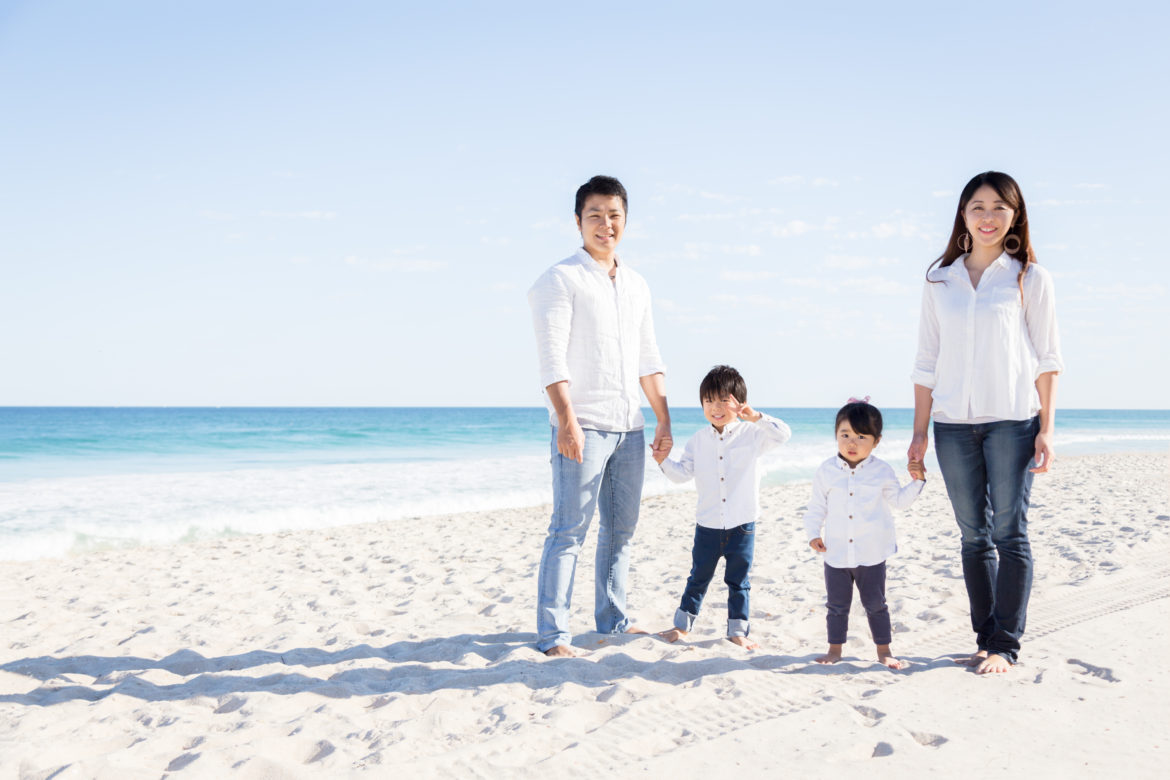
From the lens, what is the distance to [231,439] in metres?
26.5

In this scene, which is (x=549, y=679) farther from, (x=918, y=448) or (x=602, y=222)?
(x=602, y=222)

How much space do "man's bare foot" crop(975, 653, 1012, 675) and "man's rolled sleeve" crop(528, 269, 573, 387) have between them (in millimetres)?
2000

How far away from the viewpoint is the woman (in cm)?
293

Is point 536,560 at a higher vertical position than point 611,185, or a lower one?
lower

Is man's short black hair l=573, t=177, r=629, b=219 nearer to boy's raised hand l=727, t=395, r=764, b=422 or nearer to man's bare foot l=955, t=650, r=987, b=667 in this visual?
boy's raised hand l=727, t=395, r=764, b=422

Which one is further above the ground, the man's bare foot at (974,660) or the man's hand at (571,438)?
the man's hand at (571,438)

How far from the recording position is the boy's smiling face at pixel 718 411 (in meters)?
3.49

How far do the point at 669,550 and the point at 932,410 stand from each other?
3515 mm

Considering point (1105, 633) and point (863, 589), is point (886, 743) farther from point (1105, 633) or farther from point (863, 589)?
point (1105, 633)

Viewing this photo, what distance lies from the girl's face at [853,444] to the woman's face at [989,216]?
2.93ft

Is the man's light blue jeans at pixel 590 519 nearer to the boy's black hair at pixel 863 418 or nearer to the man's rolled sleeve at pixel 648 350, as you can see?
the man's rolled sleeve at pixel 648 350

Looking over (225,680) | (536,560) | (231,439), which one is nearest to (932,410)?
(225,680)

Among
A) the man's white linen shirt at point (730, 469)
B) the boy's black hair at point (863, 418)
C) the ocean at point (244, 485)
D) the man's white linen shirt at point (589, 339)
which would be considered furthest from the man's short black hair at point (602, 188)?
the ocean at point (244, 485)

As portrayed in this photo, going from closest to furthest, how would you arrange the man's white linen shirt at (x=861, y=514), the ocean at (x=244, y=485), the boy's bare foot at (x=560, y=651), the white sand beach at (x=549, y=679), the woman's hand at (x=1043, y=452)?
the white sand beach at (x=549, y=679) < the woman's hand at (x=1043, y=452) < the man's white linen shirt at (x=861, y=514) < the boy's bare foot at (x=560, y=651) < the ocean at (x=244, y=485)
